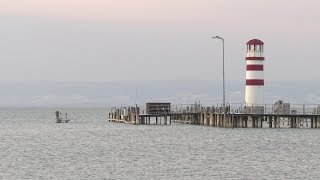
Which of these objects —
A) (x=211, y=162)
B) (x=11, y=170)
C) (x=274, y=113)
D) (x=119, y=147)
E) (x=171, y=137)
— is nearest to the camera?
(x=11, y=170)

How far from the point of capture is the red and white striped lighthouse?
89938 mm

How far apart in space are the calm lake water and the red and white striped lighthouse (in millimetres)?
3580

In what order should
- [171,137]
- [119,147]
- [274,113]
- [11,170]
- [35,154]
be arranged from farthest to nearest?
[274,113] < [171,137] < [119,147] < [35,154] < [11,170]

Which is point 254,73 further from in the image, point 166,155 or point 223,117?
point 166,155

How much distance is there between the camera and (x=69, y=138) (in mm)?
89188

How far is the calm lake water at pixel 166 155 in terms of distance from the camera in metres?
54.5

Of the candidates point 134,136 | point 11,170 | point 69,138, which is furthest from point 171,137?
point 11,170

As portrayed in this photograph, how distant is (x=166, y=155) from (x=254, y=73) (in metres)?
25.9

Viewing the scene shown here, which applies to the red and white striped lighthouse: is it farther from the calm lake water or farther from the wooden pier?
the calm lake water

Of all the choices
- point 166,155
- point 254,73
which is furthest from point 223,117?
point 166,155

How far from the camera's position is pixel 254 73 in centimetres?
8988

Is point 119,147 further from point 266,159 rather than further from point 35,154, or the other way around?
point 266,159

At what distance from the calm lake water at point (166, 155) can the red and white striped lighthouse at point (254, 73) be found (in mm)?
3580

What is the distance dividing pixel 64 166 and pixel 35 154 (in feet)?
35.1
